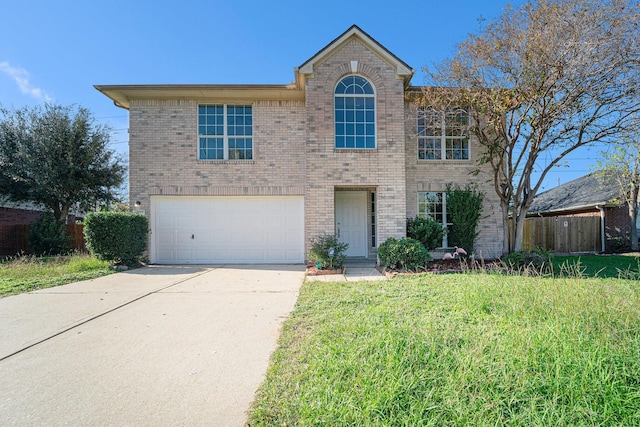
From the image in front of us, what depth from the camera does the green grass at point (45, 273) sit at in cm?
687

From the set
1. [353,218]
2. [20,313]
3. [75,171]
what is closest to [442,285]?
[353,218]

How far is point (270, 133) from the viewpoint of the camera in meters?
10.6

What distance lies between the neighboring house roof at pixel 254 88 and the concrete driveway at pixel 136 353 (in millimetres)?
6764

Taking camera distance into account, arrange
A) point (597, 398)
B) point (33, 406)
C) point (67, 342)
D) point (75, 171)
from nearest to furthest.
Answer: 1. point (597, 398)
2. point (33, 406)
3. point (67, 342)
4. point (75, 171)

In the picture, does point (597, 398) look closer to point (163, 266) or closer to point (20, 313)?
point (20, 313)

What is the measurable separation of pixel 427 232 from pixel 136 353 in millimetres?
8038

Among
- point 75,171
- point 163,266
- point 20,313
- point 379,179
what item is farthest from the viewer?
point 75,171

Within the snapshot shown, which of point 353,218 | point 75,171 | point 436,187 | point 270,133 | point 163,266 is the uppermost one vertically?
point 270,133

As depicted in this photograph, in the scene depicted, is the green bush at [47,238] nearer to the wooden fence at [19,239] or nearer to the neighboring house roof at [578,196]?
the wooden fence at [19,239]

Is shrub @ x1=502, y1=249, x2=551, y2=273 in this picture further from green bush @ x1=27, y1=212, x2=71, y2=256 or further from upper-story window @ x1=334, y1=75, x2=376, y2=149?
green bush @ x1=27, y1=212, x2=71, y2=256

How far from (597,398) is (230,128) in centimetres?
1091

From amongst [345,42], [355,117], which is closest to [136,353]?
[355,117]

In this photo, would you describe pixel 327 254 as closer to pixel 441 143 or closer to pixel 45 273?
pixel 441 143

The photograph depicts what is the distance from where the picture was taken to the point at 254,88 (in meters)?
10.1
